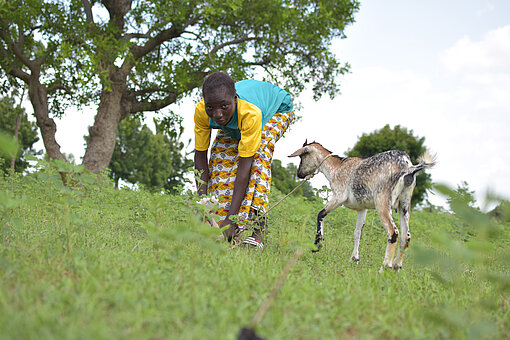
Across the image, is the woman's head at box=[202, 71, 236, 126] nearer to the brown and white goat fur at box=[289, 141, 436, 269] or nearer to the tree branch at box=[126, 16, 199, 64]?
the brown and white goat fur at box=[289, 141, 436, 269]

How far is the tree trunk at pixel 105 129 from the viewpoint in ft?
44.5

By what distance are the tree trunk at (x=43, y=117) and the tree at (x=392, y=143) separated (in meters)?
23.3

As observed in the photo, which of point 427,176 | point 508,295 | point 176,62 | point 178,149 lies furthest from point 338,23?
point 178,149

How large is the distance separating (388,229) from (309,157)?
1641 millimetres

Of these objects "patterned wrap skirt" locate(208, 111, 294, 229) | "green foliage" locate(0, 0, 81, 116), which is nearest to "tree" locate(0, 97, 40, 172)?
"green foliage" locate(0, 0, 81, 116)

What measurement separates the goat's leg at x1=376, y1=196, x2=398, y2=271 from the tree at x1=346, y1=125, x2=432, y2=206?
27728mm

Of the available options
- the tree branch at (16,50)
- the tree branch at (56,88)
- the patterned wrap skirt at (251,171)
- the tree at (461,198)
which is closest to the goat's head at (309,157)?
the patterned wrap skirt at (251,171)

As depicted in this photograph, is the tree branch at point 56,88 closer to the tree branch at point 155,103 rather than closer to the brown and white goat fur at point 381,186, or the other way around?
the tree branch at point 155,103

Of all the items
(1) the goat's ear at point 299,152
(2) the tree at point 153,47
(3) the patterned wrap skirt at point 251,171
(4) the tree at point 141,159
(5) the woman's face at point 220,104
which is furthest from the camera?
(4) the tree at point 141,159

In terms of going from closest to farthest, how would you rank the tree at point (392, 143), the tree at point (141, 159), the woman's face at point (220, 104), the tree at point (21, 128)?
the woman's face at point (220, 104)
the tree at point (392, 143)
the tree at point (21, 128)
the tree at point (141, 159)

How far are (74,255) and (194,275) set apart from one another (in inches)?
37.6

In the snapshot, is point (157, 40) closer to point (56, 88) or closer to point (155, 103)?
point (155, 103)

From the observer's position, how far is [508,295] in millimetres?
3156

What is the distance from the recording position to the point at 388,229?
3990 millimetres
